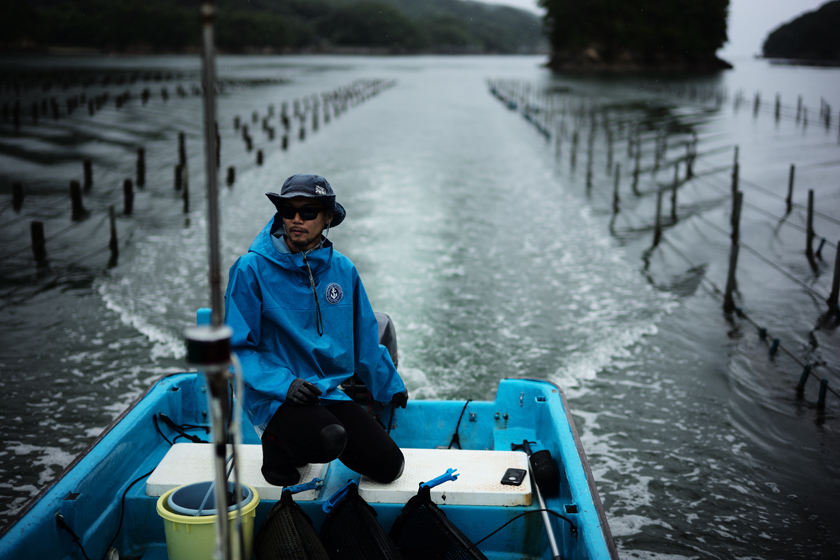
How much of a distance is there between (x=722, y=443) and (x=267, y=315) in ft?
18.3

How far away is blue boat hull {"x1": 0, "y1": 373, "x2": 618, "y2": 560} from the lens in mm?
3303

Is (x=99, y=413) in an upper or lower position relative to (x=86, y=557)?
lower

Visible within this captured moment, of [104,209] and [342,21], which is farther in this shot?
[342,21]

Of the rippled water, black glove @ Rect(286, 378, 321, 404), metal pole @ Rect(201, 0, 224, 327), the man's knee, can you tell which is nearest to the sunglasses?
black glove @ Rect(286, 378, 321, 404)

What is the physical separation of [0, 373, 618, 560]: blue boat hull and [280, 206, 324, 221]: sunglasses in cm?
156

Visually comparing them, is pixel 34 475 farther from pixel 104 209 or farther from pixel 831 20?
pixel 831 20

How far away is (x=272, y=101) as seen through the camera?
55.5 m

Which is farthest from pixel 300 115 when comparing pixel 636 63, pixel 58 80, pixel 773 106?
pixel 636 63

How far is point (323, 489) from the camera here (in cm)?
388

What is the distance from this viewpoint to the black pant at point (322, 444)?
138 inches

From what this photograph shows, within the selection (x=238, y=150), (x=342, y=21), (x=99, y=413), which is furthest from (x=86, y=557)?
(x=342, y=21)

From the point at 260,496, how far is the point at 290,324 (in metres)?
0.98

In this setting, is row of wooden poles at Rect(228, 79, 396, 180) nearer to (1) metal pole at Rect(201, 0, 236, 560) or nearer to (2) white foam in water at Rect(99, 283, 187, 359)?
(2) white foam in water at Rect(99, 283, 187, 359)

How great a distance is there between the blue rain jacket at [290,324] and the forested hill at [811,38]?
93.5 meters
